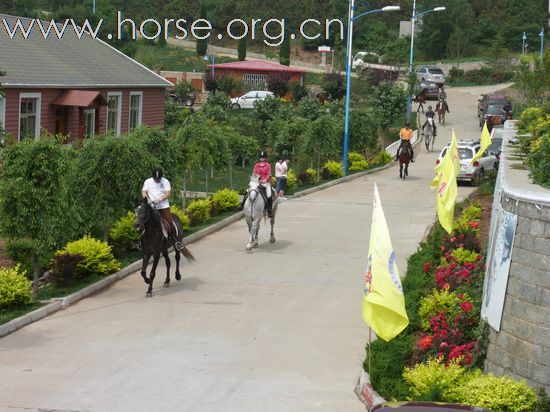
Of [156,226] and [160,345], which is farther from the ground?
[156,226]

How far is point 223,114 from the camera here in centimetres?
5606

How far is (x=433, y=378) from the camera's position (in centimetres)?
1252

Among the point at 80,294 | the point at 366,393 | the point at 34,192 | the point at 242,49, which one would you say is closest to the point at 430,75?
the point at 242,49

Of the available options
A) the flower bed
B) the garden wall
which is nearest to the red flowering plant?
the flower bed

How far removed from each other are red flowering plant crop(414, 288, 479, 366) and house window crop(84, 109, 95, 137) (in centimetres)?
2890

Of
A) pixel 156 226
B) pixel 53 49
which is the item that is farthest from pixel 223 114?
pixel 156 226

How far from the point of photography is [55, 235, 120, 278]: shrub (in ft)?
70.3

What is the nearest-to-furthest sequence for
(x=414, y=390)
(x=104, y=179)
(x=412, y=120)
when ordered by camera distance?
(x=414, y=390) → (x=104, y=179) → (x=412, y=120)

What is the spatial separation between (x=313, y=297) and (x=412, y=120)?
4687cm

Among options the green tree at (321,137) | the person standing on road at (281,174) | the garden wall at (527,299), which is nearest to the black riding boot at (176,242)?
the garden wall at (527,299)

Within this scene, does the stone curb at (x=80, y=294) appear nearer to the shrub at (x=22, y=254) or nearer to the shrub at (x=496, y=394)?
the shrub at (x=22, y=254)

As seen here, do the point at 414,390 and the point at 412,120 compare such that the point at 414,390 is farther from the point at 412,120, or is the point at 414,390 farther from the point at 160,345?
the point at 412,120

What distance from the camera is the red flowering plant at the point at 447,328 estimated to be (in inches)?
550

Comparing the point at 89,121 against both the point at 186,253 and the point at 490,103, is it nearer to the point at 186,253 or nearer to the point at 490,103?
the point at 186,253
